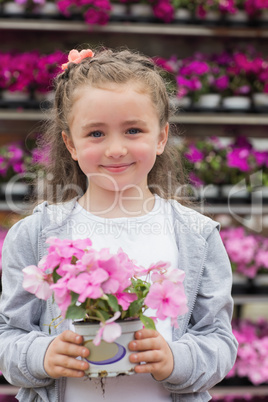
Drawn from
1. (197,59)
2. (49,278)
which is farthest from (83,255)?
(197,59)

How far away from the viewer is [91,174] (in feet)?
3.35

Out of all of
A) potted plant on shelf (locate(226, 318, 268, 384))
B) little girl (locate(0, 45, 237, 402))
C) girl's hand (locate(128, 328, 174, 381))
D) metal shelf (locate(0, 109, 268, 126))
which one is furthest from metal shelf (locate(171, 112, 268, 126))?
girl's hand (locate(128, 328, 174, 381))

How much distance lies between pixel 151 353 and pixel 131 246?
0.27 m

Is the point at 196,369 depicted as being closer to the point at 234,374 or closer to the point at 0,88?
the point at 234,374

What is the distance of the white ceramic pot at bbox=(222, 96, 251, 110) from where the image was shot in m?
2.69

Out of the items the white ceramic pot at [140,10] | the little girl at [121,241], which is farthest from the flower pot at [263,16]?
the little girl at [121,241]

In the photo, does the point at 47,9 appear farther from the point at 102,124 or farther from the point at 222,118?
the point at 102,124

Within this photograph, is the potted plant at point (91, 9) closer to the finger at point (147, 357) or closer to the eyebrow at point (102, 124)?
the eyebrow at point (102, 124)

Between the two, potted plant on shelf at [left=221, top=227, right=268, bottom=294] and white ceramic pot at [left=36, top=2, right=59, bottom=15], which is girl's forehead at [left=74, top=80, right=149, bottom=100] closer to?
potted plant on shelf at [left=221, top=227, right=268, bottom=294]

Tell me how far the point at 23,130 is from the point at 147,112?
215 cm

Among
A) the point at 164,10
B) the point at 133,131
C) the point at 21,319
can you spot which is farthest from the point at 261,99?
the point at 21,319

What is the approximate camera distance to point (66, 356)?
0.82m

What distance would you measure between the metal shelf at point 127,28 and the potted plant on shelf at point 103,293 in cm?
208

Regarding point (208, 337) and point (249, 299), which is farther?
point (249, 299)
